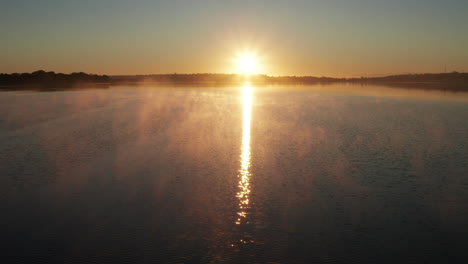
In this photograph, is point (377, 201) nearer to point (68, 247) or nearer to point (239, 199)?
point (239, 199)

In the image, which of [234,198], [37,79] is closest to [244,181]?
[234,198]

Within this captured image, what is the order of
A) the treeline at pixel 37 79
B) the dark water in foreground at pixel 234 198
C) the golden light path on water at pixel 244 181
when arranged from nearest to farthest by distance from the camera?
the dark water in foreground at pixel 234 198, the golden light path on water at pixel 244 181, the treeline at pixel 37 79

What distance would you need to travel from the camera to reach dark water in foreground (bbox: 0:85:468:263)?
10.3 meters

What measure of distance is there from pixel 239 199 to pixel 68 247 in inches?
249

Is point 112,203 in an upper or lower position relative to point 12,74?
lower

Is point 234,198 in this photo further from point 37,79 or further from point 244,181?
point 37,79

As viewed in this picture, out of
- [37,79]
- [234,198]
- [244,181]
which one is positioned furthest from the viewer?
[37,79]

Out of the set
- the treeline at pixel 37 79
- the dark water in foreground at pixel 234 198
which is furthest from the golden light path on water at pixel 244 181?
the treeline at pixel 37 79

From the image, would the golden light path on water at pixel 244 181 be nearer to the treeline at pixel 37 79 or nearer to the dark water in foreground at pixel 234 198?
the dark water in foreground at pixel 234 198

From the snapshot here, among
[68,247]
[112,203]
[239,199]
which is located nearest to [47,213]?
[112,203]

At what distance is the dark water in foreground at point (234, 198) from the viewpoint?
10.3m

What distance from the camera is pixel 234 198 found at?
1468cm

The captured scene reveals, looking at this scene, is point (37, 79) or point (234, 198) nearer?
point (234, 198)

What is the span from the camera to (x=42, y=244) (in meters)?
10.6
